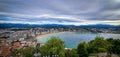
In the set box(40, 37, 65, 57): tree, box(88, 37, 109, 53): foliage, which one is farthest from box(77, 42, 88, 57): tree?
box(40, 37, 65, 57): tree

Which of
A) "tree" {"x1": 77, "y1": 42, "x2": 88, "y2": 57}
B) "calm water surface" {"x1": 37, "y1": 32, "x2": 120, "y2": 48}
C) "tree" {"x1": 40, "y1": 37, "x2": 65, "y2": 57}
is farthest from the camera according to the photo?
"calm water surface" {"x1": 37, "y1": 32, "x2": 120, "y2": 48}

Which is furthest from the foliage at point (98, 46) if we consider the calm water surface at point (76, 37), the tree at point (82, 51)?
the calm water surface at point (76, 37)

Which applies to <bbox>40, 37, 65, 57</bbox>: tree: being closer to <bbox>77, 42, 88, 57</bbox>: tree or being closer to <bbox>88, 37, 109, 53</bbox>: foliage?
<bbox>77, 42, 88, 57</bbox>: tree

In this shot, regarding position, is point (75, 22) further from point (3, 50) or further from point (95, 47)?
point (3, 50)

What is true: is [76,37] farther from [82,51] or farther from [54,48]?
[54,48]

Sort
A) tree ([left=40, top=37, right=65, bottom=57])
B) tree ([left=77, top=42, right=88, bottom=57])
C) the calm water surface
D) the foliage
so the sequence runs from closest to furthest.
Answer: tree ([left=40, top=37, right=65, bottom=57]) < tree ([left=77, top=42, right=88, bottom=57]) < the foliage < the calm water surface

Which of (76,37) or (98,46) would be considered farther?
(76,37)

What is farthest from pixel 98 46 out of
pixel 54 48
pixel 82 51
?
pixel 54 48

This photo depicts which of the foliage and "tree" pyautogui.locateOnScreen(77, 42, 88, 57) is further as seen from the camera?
the foliage

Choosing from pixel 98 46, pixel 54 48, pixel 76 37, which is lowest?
pixel 76 37

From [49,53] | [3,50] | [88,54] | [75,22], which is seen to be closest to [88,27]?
[75,22]
